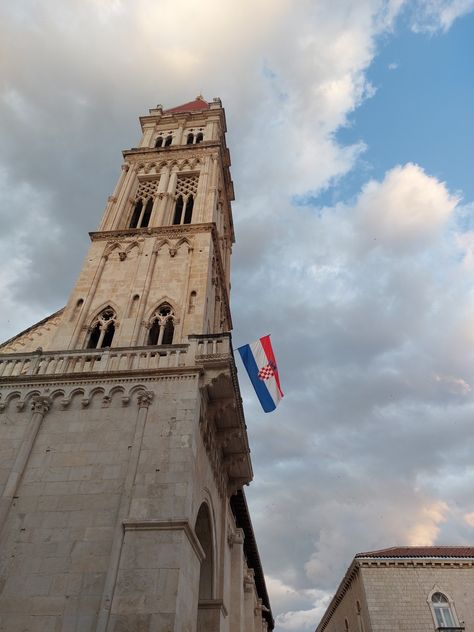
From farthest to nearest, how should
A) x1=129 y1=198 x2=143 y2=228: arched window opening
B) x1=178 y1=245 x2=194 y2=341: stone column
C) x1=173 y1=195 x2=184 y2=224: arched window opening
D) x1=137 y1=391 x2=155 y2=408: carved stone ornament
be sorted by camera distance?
x1=173 y1=195 x2=184 y2=224: arched window opening < x1=129 y1=198 x2=143 y2=228: arched window opening < x1=178 y1=245 x2=194 y2=341: stone column < x1=137 y1=391 x2=155 y2=408: carved stone ornament

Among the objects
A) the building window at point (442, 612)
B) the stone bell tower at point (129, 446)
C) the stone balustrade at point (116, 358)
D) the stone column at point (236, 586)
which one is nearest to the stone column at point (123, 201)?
the stone bell tower at point (129, 446)

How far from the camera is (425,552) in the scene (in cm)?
3272

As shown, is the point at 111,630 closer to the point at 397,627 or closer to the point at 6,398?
the point at 6,398

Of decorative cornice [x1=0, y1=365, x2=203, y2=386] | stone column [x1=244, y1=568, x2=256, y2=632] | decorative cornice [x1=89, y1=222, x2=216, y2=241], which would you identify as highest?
decorative cornice [x1=89, y1=222, x2=216, y2=241]

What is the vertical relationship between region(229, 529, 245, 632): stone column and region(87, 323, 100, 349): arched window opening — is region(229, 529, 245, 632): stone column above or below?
below

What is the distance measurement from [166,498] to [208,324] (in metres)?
9.54

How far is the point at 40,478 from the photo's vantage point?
43.0 ft

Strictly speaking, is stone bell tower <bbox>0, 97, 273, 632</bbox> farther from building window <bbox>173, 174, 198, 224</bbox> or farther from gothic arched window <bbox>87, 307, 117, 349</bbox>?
building window <bbox>173, 174, 198, 224</bbox>

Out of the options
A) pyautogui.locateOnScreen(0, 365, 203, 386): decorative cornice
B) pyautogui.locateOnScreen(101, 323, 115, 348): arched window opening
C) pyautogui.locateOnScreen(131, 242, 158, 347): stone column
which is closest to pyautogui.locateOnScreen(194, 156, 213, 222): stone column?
pyautogui.locateOnScreen(131, 242, 158, 347): stone column

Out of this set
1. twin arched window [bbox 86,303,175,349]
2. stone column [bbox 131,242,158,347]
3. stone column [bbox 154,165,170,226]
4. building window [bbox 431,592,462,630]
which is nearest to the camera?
stone column [bbox 131,242,158,347]

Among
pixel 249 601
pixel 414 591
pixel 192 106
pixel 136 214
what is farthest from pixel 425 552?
pixel 192 106

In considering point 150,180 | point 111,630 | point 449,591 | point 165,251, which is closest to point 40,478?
point 111,630

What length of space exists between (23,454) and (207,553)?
7.15 metres

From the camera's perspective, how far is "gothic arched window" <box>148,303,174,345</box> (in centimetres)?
1916
